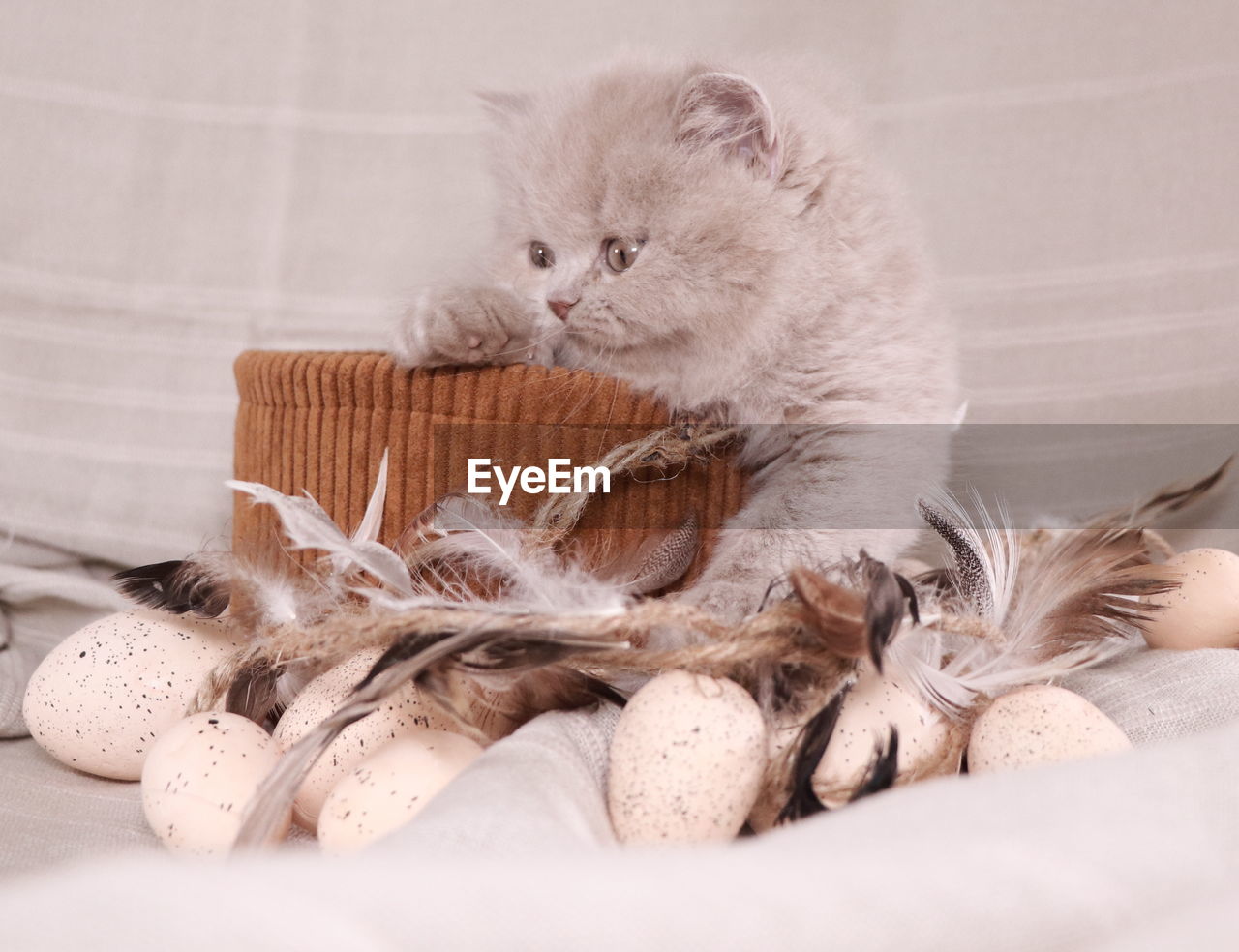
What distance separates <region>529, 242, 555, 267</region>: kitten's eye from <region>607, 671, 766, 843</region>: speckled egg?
0.56 m

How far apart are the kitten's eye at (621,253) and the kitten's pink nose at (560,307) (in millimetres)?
48

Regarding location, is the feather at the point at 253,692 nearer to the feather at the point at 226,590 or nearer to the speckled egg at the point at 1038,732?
the feather at the point at 226,590

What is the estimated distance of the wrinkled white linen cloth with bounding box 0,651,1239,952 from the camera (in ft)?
1.17

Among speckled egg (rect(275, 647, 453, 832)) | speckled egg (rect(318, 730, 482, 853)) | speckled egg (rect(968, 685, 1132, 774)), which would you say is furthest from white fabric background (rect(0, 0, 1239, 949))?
speckled egg (rect(968, 685, 1132, 774))

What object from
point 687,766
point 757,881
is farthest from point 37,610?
point 757,881

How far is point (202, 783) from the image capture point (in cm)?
60

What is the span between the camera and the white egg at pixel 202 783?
23.3 inches

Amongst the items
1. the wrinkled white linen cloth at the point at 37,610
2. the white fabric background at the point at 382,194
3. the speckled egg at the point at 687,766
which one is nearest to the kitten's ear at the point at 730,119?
the white fabric background at the point at 382,194

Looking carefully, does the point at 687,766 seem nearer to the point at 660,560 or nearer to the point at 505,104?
the point at 660,560

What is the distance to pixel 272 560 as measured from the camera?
2.56 feet

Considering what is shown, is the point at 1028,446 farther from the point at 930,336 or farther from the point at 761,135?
the point at 761,135

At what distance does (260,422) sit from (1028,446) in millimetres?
1056

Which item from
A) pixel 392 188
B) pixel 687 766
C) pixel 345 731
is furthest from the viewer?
pixel 392 188

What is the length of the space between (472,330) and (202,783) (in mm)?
418
